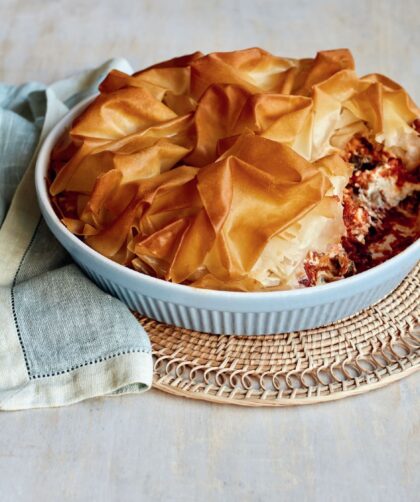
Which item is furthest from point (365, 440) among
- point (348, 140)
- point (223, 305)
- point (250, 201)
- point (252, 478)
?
point (348, 140)

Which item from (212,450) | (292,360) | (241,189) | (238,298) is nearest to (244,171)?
(241,189)

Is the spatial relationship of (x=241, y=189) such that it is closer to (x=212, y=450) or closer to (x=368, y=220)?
(x=368, y=220)

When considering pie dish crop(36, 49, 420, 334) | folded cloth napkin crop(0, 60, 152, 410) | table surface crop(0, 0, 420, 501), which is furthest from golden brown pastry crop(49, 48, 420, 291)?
table surface crop(0, 0, 420, 501)

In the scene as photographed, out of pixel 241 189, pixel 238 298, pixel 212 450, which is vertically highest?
pixel 241 189

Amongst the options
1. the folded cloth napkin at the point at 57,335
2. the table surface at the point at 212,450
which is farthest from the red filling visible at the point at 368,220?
the folded cloth napkin at the point at 57,335

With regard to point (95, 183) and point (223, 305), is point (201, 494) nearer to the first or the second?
point (223, 305)

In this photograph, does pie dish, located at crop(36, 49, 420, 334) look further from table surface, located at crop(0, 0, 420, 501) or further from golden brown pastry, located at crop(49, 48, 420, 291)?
table surface, located at crop(0, 0, 420, 501)
